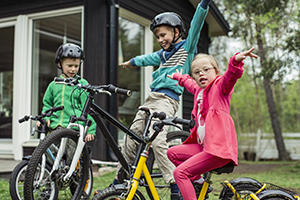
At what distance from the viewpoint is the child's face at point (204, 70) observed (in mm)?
2230

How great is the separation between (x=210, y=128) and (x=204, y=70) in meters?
0.42

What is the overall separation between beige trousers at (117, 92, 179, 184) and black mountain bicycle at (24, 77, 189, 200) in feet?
0.43

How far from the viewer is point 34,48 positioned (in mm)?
5875

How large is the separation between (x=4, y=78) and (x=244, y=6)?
624cm

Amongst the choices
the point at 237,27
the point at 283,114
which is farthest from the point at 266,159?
the point at 283,114

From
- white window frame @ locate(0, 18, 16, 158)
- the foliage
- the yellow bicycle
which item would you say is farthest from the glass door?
the foliage

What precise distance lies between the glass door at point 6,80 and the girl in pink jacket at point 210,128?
4744 millimetres

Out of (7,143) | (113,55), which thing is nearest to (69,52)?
(113,55)

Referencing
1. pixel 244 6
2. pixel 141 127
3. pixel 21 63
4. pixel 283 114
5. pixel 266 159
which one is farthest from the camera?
pixel 283 114

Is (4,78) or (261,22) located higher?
(261,22)

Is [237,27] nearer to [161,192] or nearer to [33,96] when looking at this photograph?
[33,96]

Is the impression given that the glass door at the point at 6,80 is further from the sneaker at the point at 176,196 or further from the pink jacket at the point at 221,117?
the pink jacket at the point at 221,117

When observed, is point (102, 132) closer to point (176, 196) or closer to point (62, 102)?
point (176, 196)

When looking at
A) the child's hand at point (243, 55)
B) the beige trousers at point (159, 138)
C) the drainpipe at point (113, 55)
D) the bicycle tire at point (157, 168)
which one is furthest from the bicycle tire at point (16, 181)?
the drainpipe at point (113, 55)
